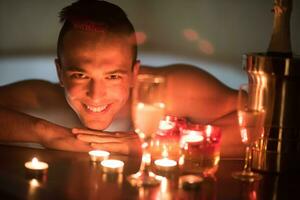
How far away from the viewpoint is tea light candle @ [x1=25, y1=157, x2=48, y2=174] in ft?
4.16

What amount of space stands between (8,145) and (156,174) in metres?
0.48

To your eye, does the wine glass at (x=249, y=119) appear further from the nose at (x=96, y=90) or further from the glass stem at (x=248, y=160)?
the nose at (x=96, y=90)

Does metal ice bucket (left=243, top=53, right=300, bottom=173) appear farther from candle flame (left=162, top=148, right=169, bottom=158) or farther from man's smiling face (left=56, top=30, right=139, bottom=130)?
man's smiling face (left=56, top=30, right=139, bottom=130)

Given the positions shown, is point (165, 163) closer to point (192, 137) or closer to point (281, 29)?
point (192, 137)

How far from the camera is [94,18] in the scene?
1611mm

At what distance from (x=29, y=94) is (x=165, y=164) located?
0.54m

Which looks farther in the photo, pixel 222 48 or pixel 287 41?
pixel 222 48

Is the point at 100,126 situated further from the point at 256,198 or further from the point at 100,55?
the point at 256,198

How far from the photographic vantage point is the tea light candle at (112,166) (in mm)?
1333

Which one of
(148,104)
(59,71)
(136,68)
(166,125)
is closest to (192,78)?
(136,68)

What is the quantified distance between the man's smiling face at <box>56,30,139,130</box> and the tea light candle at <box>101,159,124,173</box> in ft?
0.95

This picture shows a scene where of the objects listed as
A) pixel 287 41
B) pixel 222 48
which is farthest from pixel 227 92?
pixel 287 41

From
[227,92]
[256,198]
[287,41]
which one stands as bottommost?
[256,198]

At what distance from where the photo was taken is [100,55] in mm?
1604
